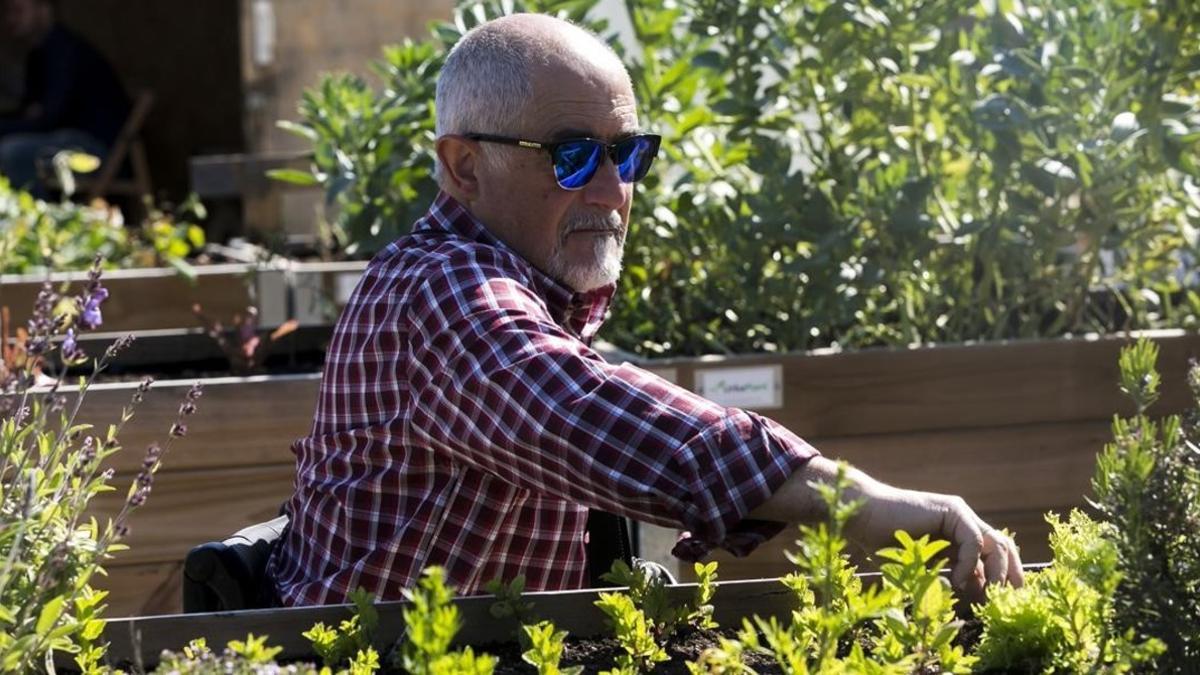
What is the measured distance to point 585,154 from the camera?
2.21 metres

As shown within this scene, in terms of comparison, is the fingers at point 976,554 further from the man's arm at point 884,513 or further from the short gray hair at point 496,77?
the short gray hair at point 496,77

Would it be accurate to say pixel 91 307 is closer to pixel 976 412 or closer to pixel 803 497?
pixel 803 497

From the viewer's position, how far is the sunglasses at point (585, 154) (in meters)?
2.21

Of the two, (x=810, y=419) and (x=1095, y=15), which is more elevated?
(x=1095, y=15)

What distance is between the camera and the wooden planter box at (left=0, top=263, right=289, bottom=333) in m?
4.79

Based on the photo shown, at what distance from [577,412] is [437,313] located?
0.90ft

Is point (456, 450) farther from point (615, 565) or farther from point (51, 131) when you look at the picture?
point (51, 131)

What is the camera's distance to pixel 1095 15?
148 inches

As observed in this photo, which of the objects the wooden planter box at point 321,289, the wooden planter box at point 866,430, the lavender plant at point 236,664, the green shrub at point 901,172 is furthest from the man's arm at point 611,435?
the wooden planter box at point 321,289

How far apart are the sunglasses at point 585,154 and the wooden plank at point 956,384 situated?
1341 mm

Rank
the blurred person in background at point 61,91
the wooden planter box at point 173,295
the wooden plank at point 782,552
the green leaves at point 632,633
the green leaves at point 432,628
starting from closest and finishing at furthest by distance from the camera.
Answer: the green leaves at point 432,628 → the green leaves at point 632,633 → the wooden plank at point 782,552 → the wooden planter box at point 173,295 → the blurred person in background at point 61,91

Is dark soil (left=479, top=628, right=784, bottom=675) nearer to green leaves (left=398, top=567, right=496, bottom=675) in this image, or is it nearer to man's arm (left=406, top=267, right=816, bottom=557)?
man's arm (left=406, top=267, right=816, bottom=557)

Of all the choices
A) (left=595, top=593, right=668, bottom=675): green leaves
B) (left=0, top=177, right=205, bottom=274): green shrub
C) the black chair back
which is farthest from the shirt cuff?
(left=0, top=177, right=205, bottom=274): green shrub

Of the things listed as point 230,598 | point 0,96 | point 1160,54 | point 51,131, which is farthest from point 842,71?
point 0,96
